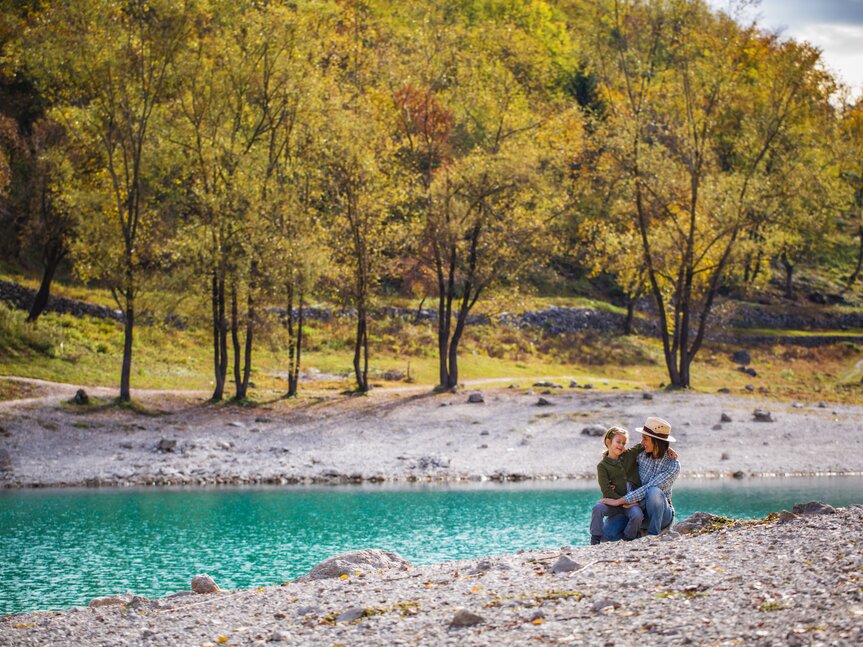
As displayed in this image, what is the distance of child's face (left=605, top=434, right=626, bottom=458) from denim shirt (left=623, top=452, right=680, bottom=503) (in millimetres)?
340

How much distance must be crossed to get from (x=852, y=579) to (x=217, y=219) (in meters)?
36.7

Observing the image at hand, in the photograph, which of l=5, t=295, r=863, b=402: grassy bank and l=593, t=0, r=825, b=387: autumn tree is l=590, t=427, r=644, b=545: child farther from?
l=593, t=0, r=825, b=387: autumn tree

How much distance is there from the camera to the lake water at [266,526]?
21453 millimetres

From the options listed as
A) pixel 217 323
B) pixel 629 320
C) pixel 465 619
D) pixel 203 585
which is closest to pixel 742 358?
pixel 629 320

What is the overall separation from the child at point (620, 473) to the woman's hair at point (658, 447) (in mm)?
334

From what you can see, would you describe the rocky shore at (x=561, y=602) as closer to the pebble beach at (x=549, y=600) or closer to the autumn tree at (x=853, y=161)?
the pebble beach at (x=549, y=600)

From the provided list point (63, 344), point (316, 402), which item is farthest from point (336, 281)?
point (63, 344)

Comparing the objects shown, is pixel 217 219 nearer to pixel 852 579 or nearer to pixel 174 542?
pixel 174 542

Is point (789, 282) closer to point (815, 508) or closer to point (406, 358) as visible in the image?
point (406, 358)

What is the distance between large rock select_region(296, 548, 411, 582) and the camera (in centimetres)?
1681

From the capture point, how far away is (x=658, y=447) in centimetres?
1680

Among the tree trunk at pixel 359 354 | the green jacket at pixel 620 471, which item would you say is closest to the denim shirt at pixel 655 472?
the green jacket at pixel 620 471

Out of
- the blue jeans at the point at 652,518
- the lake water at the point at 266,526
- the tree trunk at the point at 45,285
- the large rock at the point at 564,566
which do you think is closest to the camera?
the large rock at the point at 564,566

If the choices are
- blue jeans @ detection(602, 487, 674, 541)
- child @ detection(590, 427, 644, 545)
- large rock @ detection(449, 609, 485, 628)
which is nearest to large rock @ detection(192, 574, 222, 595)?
large rock @ detection(449, 609, 485, 628)
